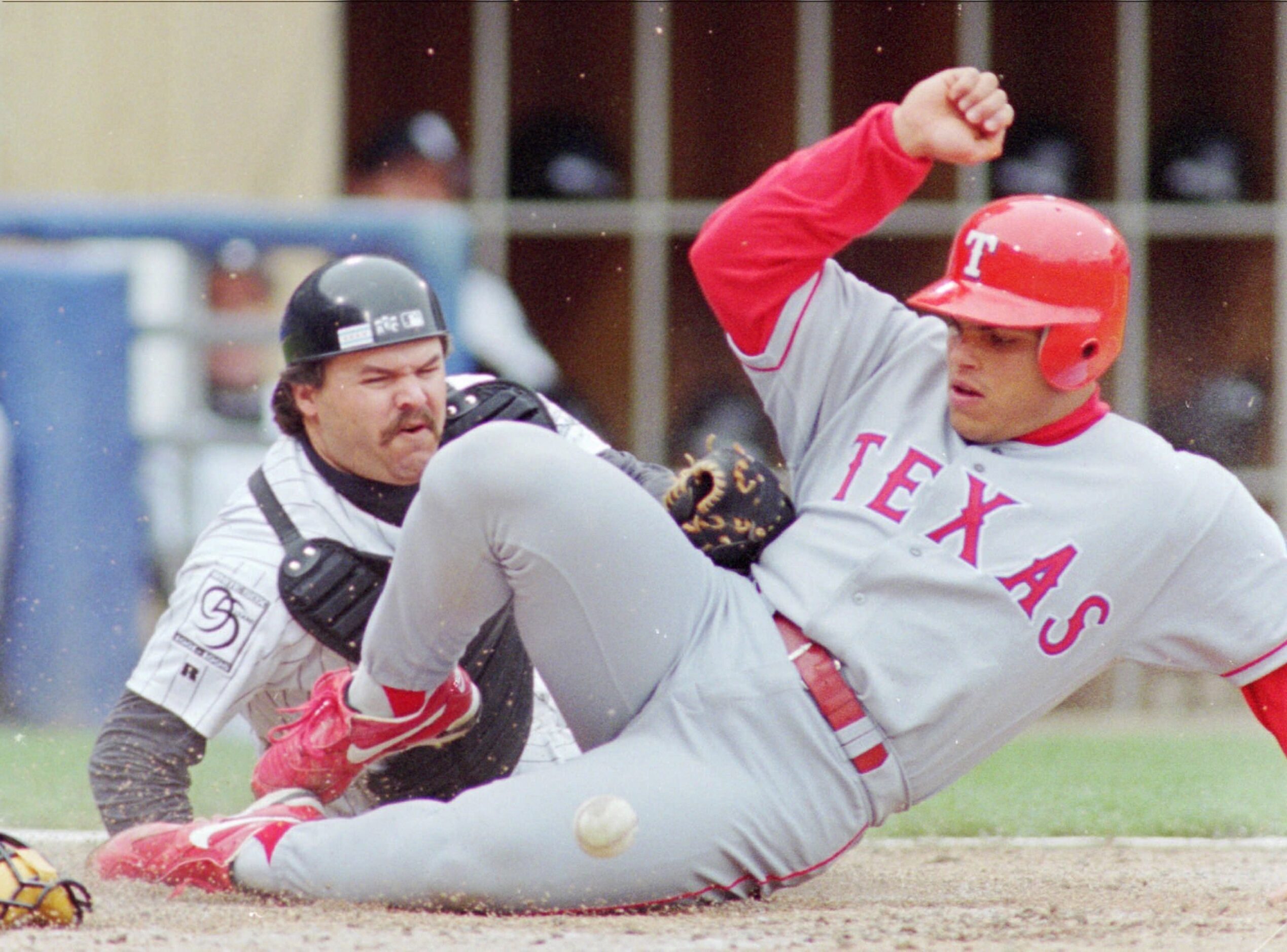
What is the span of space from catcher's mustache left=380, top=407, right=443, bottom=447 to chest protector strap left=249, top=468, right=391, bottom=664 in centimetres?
22

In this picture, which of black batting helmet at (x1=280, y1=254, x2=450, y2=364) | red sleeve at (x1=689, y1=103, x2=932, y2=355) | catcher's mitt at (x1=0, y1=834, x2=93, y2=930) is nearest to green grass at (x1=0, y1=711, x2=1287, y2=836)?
black batting helmet at (x1=280, y1=254, x2=450, y2=364)

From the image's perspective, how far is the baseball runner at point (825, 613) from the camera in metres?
3.18

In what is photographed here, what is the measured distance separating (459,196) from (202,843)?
5814mm

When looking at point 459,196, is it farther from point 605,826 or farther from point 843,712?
point 605,826

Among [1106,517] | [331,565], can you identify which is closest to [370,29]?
[331,565]

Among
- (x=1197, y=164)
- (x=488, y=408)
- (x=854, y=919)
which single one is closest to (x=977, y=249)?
(x=488, y=408)

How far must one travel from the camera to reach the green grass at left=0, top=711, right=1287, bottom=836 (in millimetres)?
4586

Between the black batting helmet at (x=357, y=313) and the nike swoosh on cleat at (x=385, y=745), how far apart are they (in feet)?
2.60

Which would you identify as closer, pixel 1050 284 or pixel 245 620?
pixel 1050 284

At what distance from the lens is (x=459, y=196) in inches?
352

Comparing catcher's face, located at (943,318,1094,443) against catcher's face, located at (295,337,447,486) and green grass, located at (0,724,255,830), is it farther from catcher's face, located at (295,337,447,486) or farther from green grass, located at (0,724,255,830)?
green grass, located at (0,724,255,830)

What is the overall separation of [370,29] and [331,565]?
5.96m

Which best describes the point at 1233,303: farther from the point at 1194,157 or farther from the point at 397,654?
the point at 397,654

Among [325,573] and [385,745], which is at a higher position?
[325,573]
